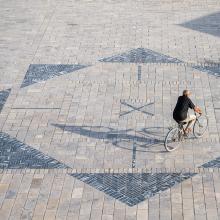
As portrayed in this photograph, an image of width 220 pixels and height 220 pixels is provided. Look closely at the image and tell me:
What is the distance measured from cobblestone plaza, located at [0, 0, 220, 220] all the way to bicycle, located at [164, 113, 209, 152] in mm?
188

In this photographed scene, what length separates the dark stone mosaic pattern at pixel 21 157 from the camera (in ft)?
46.3

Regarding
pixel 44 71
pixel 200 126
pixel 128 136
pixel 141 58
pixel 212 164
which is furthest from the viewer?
pixel 141 58

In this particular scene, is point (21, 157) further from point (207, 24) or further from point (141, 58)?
point (207, 24)

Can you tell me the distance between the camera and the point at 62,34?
73.3ft

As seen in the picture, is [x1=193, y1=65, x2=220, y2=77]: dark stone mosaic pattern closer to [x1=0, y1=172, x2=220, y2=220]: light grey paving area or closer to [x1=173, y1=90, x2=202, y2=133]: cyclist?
[x1=173, y1=90, x2=202, y2=133]: cyclist

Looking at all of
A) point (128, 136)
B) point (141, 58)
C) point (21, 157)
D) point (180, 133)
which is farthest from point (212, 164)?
point (141, 58)

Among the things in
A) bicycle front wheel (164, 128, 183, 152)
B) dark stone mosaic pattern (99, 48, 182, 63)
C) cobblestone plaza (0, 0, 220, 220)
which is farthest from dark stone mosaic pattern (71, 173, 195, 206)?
dark stone mosaic pattern (99, 48, 182, 63)

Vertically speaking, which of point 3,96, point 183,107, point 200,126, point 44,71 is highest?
point 183,107

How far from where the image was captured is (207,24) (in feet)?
75.6

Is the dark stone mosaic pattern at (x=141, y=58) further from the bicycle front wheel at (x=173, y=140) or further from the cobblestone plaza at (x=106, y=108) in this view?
the bicycle front wheel at (x=173, y=140)

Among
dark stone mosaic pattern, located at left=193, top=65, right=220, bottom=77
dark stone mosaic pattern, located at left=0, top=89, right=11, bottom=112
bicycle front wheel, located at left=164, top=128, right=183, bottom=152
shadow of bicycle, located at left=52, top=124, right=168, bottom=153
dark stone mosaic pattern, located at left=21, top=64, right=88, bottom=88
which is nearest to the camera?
bicycle front wheel, located at left=164, top=128, right=183, bottom=152

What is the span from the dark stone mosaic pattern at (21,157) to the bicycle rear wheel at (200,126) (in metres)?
3.81

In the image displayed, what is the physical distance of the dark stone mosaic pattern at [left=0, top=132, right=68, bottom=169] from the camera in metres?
14.1

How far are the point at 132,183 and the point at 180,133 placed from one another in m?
2.17
